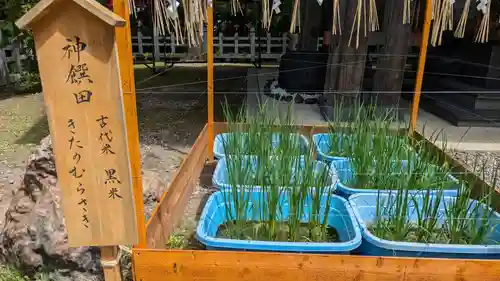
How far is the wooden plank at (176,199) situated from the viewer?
1951 millimetres

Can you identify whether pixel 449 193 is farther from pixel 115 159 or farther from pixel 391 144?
pixel 115 159

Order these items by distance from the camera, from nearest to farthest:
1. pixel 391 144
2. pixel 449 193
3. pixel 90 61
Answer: pixel 90 61, pixel 449 193, pixel 391 144

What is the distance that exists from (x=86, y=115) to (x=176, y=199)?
1.15m

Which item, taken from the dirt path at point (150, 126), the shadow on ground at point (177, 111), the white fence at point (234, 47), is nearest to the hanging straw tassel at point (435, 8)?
the shadow on ground at point (177, 111)

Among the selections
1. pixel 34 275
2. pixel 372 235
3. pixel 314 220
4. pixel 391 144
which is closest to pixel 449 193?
pixel 391 144

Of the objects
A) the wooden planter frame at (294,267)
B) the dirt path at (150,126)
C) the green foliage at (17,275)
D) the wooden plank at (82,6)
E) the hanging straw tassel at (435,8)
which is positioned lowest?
the green foliage at (17,275)

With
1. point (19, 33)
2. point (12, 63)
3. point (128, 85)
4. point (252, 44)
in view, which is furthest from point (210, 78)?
point (252, 44)

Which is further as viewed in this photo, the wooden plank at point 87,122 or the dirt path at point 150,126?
the dirt path at point 150,126

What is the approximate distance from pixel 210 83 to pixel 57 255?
1523 mm

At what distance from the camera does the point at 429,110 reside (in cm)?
501

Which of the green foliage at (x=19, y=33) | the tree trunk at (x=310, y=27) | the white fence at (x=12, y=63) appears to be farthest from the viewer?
the white fence at (x=12, y=63)

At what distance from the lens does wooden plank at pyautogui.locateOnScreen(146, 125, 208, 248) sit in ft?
6.40

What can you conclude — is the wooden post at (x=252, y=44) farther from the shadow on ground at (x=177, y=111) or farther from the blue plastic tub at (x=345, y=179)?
the blue plastic tub at (x=345, y=179)

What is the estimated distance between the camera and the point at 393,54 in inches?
160
